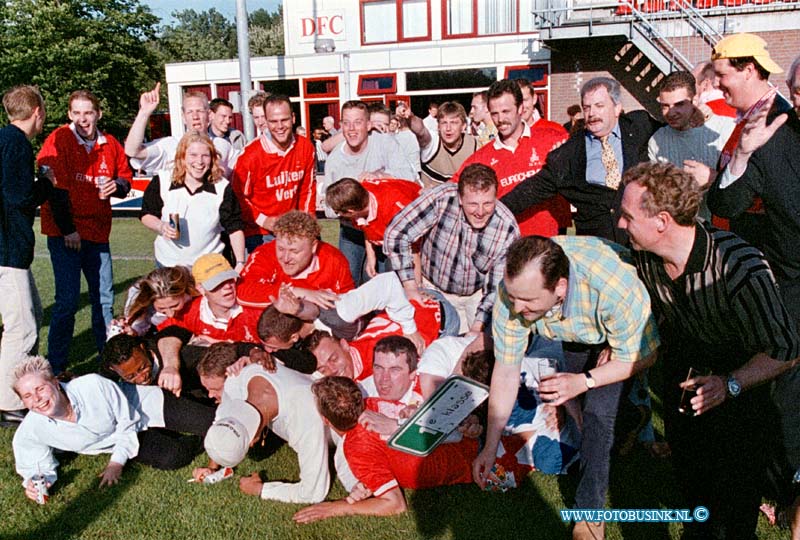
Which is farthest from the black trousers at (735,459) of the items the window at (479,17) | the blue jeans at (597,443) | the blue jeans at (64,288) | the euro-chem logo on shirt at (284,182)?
the window at (479,17)

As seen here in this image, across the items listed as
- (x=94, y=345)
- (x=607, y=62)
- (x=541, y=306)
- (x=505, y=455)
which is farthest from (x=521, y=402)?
(x=607, y=62)

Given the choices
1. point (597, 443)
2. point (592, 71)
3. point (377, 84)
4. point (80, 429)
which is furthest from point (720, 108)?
point (377, 84)

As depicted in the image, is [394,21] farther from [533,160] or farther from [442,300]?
[442,300]

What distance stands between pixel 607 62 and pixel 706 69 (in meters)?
13.0

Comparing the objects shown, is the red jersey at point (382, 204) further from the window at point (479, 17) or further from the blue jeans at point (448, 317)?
the window at point (479, 17)

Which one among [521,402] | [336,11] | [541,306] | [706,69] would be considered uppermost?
[336,11]

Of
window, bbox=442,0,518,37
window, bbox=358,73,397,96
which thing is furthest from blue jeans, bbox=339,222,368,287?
window, bbox=442,0,518,37

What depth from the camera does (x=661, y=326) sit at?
3354mm

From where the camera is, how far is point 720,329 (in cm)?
276

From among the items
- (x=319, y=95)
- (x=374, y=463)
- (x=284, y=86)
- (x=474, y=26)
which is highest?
(x=474, y=26)

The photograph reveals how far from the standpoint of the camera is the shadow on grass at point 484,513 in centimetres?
351

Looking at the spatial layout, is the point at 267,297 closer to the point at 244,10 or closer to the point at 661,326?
the point at 661,326

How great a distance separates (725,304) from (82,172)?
16.5 feet

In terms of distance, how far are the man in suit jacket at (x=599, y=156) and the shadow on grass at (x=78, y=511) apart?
340 centimetres
